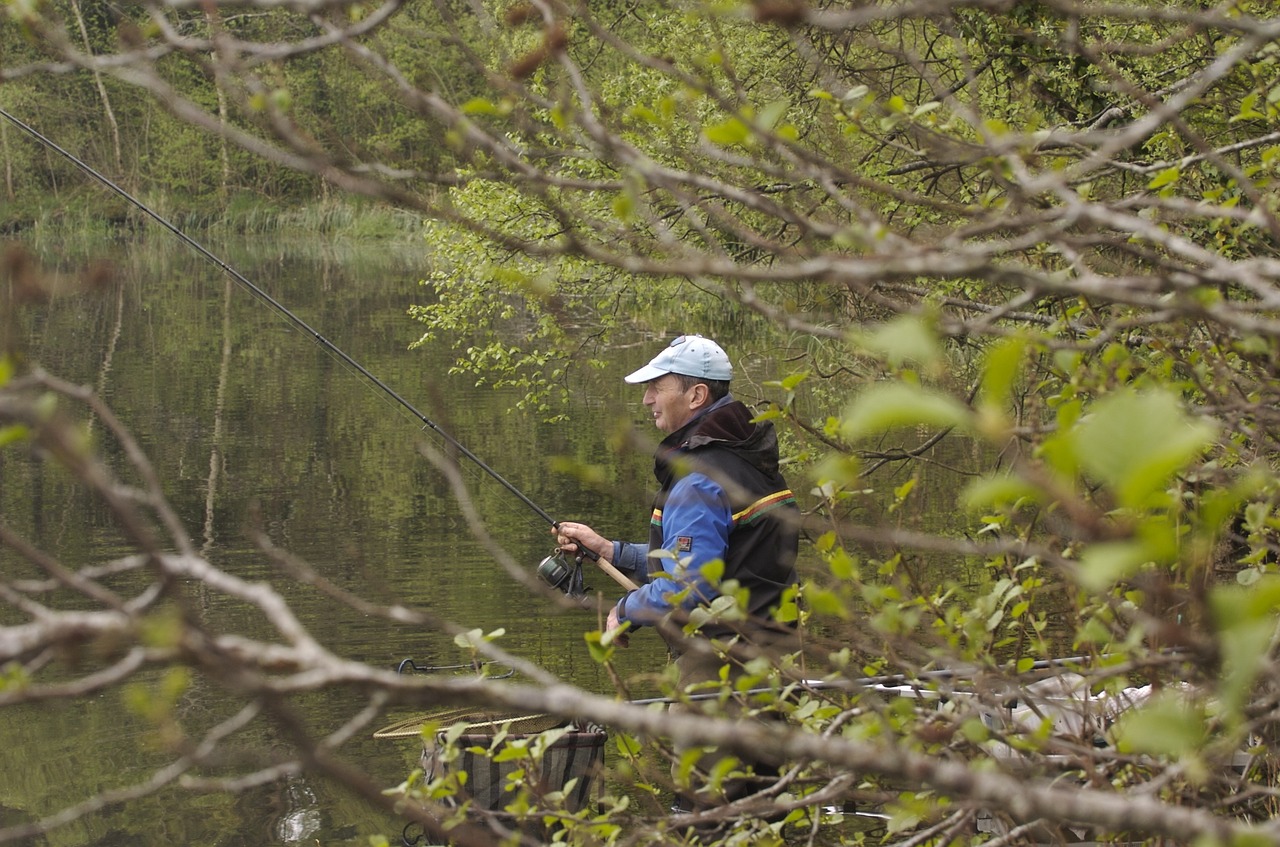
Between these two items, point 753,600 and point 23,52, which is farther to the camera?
point 23,52

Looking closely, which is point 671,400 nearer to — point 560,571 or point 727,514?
point 727,514

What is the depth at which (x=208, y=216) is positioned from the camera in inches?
1650

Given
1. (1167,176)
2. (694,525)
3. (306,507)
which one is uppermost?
(1167,176)

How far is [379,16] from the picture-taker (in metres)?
1.88

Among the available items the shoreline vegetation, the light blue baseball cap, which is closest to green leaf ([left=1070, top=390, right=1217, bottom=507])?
the light blue baseball cap

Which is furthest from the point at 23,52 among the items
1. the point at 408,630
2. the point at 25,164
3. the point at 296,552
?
the point at 408,630

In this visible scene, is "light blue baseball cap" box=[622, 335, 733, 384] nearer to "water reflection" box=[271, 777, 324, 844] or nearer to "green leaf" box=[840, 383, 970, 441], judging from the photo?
"water reflection" box=[271, 777, 324, 844]

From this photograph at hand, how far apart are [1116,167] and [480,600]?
665 cm

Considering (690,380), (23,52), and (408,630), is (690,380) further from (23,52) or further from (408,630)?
(23,52)

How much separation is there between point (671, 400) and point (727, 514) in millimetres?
454

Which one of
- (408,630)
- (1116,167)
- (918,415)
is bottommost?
(408,630)

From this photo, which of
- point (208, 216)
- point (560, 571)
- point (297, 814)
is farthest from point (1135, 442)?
point (208, 216)

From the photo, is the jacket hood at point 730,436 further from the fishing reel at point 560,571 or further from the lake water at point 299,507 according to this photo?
the fishing reel at point 560,571

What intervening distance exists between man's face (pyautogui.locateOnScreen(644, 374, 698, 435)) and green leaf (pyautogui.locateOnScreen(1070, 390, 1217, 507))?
341cm
